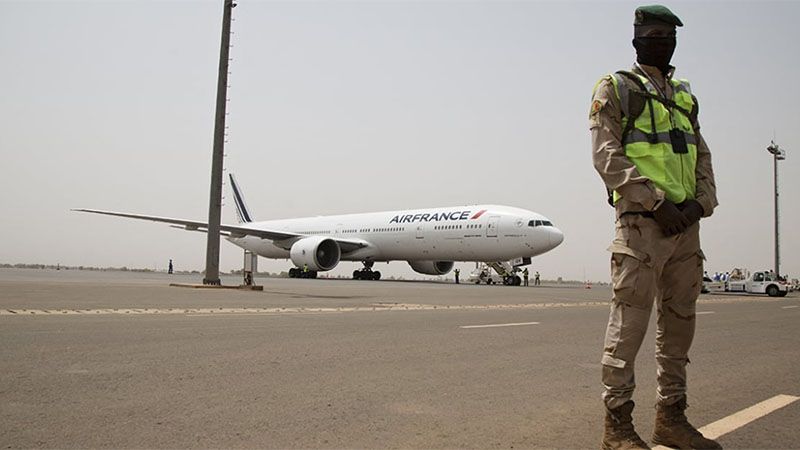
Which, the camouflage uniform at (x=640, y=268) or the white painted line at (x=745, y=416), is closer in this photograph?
the camouflage uniform at (x=640, y=268)

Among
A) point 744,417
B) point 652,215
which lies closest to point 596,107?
point 652,215

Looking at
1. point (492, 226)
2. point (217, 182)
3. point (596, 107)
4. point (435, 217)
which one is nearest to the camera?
point (596, 107)

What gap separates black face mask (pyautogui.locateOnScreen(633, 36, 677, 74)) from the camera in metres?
3.61

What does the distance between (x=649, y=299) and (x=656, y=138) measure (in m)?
0.77

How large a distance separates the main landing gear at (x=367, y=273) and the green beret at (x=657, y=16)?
39992 millimetres

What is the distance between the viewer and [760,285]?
3653cm

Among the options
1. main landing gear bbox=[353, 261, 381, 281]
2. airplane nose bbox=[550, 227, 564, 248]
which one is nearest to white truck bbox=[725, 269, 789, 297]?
airplane nose bbox=[550, 227, 564, 248]

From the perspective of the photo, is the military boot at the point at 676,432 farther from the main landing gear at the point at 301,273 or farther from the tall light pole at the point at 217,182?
the main landing gear at the point at 301,273

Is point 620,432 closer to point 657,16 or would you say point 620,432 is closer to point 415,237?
point 657,16

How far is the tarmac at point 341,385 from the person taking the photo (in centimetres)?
352

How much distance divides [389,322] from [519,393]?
4.92m

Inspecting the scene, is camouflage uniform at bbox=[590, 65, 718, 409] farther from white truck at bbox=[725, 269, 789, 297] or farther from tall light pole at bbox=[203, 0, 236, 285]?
white truck at bbox=[725, 269, 789, 297]

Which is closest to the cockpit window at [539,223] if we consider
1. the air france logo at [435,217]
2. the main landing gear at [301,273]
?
the air france logo at [435,217]

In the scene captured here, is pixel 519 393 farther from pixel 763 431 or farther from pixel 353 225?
pixel 353 225
